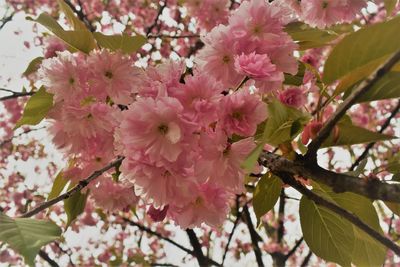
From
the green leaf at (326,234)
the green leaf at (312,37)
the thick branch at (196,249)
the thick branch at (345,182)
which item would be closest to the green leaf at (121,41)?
the green leaf at (312,37)

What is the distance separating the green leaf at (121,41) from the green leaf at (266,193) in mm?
496

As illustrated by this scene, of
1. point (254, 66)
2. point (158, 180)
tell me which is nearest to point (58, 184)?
point (158, 180)

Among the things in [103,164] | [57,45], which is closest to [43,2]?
[57,45]

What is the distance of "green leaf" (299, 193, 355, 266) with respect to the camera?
1.11 m

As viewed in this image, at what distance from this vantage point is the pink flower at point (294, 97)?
3.92 ft

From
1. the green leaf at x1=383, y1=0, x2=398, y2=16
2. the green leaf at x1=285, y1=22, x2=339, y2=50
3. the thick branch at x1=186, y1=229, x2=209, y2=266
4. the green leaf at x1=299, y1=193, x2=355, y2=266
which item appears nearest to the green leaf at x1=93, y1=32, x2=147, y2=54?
the green leaf at x1=285, y1=22, x2=339, y2=50

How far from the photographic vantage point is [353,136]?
83cm

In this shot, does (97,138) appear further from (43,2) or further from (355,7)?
(43,2)

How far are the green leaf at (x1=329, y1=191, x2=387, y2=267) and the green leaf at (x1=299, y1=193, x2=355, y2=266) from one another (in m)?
0.05

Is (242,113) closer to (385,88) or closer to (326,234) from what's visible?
(385,88)

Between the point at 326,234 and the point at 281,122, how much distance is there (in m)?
0.48

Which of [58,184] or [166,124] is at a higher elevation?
[58,184]

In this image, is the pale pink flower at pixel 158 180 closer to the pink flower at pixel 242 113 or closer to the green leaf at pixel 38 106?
the pink flower at pixel 242 113

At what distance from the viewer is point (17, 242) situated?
71cm
